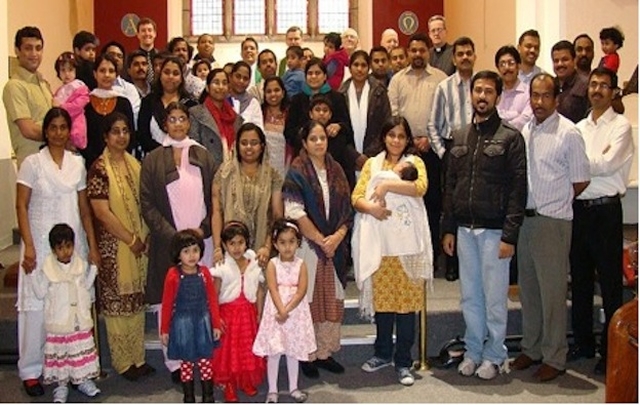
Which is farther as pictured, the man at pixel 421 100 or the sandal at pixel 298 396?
the man at pixel 421 100

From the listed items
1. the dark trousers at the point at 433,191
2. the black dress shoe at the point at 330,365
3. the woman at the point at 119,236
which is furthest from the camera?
the dark trousers at the point at 433,191

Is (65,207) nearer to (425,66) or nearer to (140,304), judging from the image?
(140,304)

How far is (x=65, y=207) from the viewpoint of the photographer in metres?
4.13

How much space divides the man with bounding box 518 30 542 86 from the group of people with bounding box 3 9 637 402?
0.79 metres

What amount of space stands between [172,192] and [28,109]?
3.63 ft

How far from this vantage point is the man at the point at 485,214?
13.6 feet

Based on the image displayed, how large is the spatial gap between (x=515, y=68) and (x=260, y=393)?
8.07ft

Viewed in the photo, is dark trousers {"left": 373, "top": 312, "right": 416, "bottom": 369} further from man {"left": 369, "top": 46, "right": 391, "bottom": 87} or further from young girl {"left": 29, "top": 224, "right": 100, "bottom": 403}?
man {"left": 369, "top": 46, "right": 391, "bottom": 87}

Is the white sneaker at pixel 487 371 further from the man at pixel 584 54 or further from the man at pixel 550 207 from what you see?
the man at pixel 584 54

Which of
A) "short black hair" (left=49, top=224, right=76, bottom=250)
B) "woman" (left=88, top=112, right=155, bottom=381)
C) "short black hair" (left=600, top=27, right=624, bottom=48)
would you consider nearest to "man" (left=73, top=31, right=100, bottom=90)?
"woman" (left=88, top=112, right=155, bottom=381)

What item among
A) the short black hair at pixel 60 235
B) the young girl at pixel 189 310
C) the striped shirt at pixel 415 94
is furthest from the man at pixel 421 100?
the short black hair at pixel 60 235

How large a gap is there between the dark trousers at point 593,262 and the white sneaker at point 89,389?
2.69 m

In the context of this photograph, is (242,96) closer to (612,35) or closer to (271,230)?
(271,230)

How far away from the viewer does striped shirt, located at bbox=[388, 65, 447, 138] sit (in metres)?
5.40
